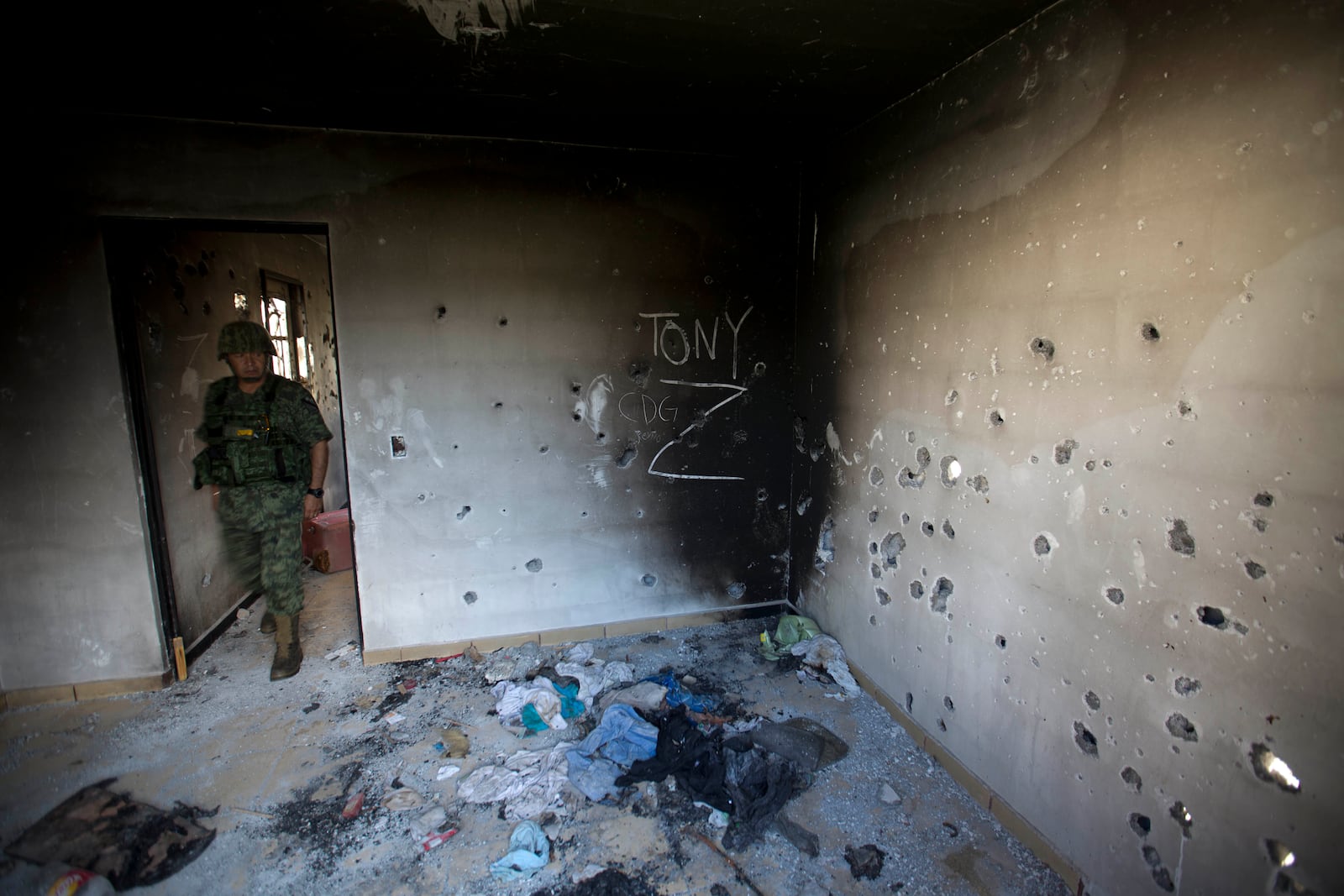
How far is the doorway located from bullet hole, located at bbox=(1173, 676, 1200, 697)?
3.53m

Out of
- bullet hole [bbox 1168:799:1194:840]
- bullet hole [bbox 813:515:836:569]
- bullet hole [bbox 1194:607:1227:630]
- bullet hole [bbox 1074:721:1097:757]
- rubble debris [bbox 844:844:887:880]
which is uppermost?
bullet hole [bbox 1194:607:1227:630]

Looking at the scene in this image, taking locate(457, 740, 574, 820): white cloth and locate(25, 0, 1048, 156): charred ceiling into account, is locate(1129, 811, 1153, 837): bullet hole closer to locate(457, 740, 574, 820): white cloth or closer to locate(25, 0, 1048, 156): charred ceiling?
locate(457, 740, 574, 820): white cloth

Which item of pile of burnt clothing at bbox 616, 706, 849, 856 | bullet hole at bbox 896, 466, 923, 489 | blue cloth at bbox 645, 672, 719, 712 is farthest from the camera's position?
blue cloth at bbox 645, 672, 719, 712

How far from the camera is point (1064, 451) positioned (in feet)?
5.95

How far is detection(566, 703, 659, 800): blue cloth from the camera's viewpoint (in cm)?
224

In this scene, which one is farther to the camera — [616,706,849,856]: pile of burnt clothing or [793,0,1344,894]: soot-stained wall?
[616,706,849,856]: pile of burnt clothing

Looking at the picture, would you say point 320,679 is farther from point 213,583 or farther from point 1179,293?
point 1179,293

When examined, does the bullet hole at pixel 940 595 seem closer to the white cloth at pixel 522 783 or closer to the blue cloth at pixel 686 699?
the blue cloth at pixel 686 699

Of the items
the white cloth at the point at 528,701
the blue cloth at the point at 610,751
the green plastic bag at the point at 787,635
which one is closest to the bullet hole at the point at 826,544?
Result: the green plastic bag at the point at 787,635

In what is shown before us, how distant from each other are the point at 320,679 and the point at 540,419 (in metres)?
1.67

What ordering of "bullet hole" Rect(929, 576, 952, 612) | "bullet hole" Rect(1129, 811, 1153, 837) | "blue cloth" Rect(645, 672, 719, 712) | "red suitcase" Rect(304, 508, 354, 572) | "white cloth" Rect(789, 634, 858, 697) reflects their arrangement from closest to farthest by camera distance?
"bullet hole" Rect(1129, 811, 1153, 837) → "bullet hole" Rect(929, 576, 952, 612) → "blue cloth" Rect(645, 672, 719, 712) → "white cloth" Rect(789, 634, 858, 697) → "red suitcase" Rect(304, 508, 354, 572)

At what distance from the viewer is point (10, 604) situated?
8.98 ft

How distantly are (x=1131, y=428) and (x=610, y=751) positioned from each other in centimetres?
206

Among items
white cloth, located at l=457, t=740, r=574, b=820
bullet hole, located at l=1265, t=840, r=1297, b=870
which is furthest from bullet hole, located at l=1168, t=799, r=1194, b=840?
white cloth, located at l=457, t=740, r=574, b=820
